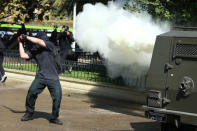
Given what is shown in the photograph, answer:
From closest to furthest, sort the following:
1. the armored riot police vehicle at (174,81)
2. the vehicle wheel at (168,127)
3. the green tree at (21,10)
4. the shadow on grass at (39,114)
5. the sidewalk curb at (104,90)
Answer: the armored riot police vehicle at (174,81) → the vehicle wheel at (168,127) → the shadow on grass at (39,114) → the sidewalk curb at (104,90) → the green tree at (21,10)

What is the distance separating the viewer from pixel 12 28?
42.6 metres

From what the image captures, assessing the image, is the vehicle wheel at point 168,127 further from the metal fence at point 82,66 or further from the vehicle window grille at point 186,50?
the metal fence at point 82,66

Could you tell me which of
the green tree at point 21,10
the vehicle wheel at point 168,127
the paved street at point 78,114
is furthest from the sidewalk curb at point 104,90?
the green tree at point 21,10

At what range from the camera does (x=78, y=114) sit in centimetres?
932

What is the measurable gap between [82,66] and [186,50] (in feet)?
23.0

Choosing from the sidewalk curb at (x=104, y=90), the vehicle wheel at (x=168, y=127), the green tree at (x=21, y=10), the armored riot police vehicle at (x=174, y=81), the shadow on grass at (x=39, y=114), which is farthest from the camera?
the green tree at (x=21, y=10)

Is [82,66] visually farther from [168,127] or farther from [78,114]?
[168,127]

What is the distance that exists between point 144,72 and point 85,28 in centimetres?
207

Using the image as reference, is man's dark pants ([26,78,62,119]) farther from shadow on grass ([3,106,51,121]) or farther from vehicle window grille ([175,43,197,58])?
vehicle window grille ([175,43,197,58])

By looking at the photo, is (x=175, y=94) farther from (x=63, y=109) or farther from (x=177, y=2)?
(x=177, y=2)

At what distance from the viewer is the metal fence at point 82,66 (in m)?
12.7

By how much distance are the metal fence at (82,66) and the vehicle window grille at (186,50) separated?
16.9 ft

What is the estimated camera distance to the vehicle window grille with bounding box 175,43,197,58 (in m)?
6.63

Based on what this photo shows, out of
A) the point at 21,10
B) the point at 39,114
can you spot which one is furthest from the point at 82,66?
the point at 21,10
